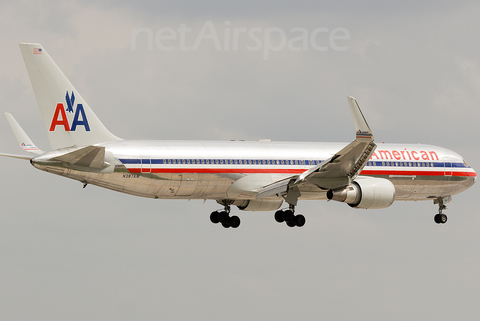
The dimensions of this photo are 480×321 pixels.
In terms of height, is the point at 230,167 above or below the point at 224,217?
above

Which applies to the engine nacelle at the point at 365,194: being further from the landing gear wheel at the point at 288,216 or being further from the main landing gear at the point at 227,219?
the main landing gear at the point at 227,219

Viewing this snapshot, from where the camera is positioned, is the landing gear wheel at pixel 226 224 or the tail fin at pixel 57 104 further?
the landing gear wheel at pixel 226 224

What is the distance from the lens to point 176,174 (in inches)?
1724

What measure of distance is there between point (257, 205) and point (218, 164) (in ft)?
22.6

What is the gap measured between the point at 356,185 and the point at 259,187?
5417mm

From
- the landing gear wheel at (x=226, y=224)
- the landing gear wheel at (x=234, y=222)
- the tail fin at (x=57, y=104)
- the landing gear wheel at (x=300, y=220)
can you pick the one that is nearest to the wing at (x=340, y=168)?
the landing gear wheel at (x=300, y=220)

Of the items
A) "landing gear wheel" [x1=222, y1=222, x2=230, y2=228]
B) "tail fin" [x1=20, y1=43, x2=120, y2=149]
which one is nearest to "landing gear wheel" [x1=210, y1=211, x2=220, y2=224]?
"landing gear wheel" [x1=222, y1=222, x2=230, y2=228]

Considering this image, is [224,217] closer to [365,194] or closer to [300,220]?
[300,220]

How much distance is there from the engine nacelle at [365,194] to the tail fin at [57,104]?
13556mm

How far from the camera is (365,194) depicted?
46031 millimetres

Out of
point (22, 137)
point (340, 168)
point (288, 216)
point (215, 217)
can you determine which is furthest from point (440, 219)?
point (22, 137)

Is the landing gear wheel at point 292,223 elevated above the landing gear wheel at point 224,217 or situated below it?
below

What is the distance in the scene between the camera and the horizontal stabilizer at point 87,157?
39938 millimetres

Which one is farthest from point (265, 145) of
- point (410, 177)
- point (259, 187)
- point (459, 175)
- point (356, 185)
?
point (459, 175)
